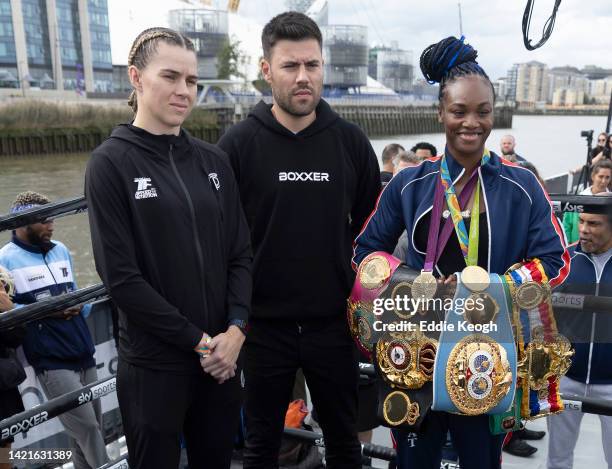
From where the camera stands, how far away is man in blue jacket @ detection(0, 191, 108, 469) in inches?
137

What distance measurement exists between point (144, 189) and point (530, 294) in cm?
124

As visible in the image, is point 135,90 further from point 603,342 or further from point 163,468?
point 603,342

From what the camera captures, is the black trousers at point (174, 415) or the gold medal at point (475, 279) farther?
the black trousers at point (174, 415)

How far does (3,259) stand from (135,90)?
1966 mm

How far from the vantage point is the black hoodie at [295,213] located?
7.95 feet

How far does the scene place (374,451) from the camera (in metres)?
2.71

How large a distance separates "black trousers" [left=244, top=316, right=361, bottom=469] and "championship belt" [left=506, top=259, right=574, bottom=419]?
780mm

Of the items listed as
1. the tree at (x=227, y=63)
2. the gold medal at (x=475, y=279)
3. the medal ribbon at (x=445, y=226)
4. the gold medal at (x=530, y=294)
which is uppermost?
the tree at (x=227, y=63)

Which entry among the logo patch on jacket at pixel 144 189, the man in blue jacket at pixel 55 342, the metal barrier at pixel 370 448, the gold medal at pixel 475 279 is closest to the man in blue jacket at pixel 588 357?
the metal barrier at pixel 370 448

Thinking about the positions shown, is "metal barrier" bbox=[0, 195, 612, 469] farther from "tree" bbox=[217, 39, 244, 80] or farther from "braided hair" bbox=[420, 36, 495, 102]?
"tree" bbox=[217, 39, 244, 80]

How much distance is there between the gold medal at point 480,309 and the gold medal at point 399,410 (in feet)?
1.09

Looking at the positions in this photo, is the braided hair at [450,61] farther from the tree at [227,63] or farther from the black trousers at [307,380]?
the tree at [227,63]

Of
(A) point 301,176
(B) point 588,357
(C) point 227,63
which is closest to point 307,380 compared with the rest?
(A) point 301,176

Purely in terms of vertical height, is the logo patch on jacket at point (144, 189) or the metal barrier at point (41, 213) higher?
the logo patch on jacket at point (144, 189)
